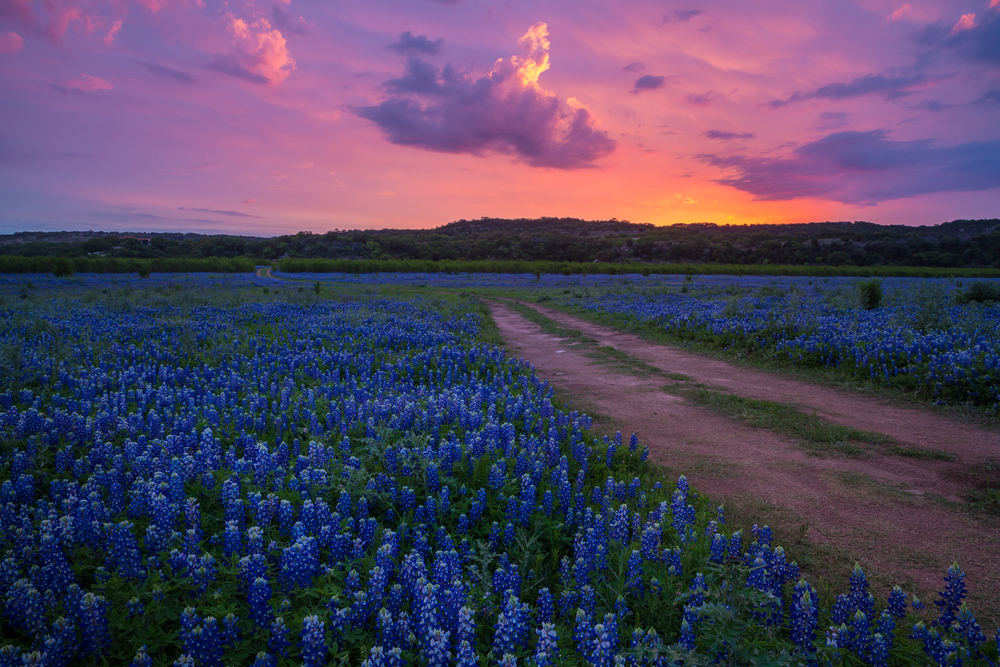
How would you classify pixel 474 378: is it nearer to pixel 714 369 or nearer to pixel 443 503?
pixel 443 503

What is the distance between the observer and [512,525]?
3.94 meters

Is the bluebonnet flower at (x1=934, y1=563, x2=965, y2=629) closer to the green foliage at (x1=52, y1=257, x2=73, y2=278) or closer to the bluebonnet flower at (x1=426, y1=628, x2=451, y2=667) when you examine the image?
the bluebonnet flower at (x1=426, y1=628, x2=451, y2=667)

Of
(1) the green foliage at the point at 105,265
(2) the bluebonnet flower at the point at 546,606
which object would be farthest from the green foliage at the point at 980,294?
(1) the green foliage at the point at 105,265

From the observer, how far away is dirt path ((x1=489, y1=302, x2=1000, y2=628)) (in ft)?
14.0

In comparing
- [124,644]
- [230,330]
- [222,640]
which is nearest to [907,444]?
[222,640]

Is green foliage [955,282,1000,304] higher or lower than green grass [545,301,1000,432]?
higher

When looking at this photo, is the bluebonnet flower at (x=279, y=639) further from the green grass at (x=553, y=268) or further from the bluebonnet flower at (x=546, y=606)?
the green grass at (x=553, y=268)

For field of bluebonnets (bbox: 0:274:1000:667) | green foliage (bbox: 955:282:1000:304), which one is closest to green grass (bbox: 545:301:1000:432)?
field of bluebonnets (bbox: 0:274:1000:667)

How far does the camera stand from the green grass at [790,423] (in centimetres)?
700

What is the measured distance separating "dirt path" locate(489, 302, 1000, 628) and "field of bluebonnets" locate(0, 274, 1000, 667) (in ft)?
1.98

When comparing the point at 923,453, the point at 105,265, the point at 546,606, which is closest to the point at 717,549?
the point at 546,606

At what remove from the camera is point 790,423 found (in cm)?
789

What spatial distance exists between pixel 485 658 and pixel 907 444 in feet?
23.8

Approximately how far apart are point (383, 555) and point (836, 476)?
5.58 m
